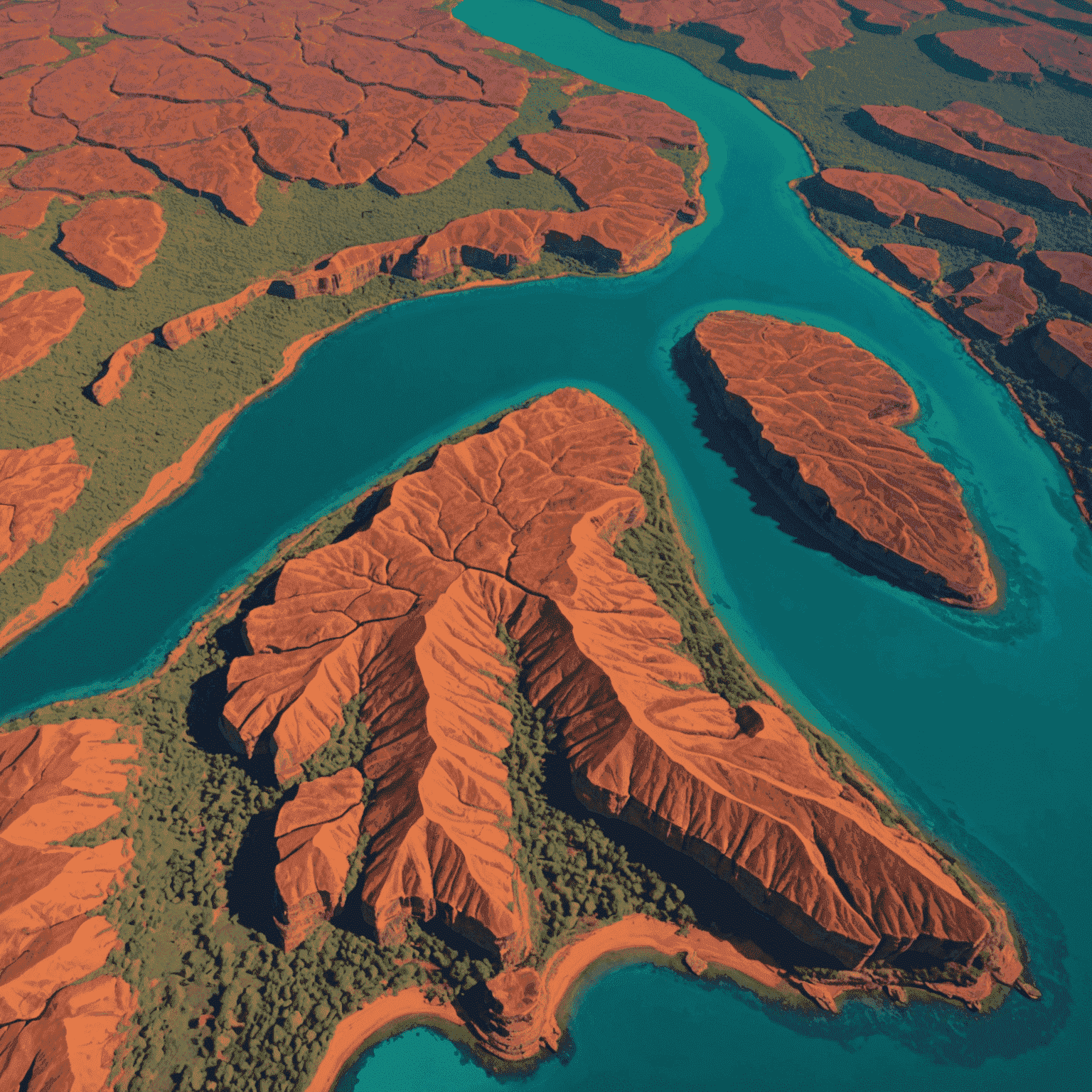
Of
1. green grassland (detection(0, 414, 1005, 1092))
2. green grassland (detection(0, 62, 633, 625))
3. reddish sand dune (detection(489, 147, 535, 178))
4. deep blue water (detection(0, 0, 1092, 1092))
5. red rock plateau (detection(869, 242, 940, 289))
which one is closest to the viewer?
green grassland (detection(0, 414, 1005, 1092))

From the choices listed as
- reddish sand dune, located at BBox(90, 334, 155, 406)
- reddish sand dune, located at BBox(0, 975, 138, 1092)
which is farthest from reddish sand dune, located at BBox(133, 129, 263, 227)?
reddish sand dune, located at BBox(0, 975, 138, 1092)

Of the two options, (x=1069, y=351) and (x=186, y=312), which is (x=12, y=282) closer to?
(x=186, y=312)

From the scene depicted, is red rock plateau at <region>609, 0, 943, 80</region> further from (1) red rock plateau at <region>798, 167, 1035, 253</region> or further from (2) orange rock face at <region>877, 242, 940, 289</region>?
(2) orange rock face at <region>877, 242, 940, 289</region>

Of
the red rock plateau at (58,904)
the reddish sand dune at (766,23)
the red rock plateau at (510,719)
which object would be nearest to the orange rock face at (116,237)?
the red rock plateau at (510,719)

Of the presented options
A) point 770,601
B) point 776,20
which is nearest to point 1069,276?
point 770,601

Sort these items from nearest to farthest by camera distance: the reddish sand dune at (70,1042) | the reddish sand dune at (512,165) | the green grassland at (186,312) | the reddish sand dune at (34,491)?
the reddish sand dune at (70,1042) → the reddish sand dune at (34,491) → the green grassland at (186,312) → the reddish sand dune at (512,165)

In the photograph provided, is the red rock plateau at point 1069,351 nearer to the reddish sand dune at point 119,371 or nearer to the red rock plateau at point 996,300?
the red rock plateau at point 996,300
